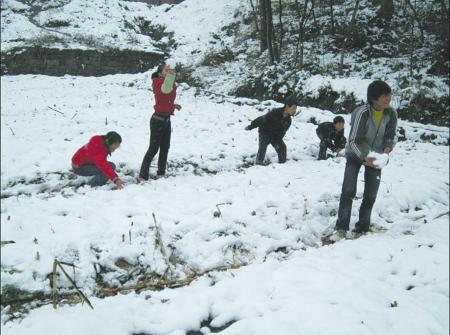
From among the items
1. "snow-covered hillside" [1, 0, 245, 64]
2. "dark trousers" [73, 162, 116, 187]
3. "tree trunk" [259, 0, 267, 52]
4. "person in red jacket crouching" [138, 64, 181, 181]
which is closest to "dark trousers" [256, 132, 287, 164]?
"person in red jacket crouching" [138, 64, 181, 181]

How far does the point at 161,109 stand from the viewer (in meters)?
6.38

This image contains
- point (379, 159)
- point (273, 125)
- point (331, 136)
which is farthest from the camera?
point (331, 136)

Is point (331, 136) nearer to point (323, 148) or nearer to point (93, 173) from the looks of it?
point (323, 148)

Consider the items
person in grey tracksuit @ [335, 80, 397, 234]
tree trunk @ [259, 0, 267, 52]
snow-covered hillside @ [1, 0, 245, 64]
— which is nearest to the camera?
person in grey tracksuit @ [335, 80, 397, 234]

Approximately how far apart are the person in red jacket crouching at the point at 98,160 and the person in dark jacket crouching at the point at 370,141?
354cm

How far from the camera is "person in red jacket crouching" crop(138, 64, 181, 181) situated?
6.19 meters

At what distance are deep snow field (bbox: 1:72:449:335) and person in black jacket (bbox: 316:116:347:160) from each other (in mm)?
355

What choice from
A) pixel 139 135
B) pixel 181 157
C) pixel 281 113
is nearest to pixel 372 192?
pixel 281 113

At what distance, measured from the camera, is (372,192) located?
15.4 ft

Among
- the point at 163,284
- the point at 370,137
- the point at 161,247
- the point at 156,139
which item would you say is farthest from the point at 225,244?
the point at 156,139

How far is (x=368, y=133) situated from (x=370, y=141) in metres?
0.11

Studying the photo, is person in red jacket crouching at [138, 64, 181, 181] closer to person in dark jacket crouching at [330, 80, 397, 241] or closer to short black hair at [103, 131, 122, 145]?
short black hair at [103, 131, 122, 145]

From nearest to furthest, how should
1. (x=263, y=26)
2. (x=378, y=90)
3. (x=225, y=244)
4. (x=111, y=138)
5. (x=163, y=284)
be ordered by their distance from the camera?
(x=163, y=284)
(x=378, y=90)
(x=225, y=244)
(x=111, y=138)
(x=263, y=26)

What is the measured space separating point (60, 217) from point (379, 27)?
55.8 ft
